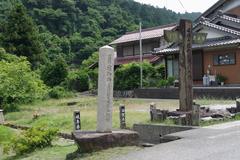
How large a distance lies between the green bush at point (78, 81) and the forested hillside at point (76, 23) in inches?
460

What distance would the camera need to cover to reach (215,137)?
32.8 feet

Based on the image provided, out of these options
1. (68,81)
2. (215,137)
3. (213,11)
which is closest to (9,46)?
(68,81)

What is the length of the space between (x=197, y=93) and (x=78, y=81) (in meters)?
21.5

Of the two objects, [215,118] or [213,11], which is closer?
[215,118]

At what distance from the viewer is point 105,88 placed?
10227 mm

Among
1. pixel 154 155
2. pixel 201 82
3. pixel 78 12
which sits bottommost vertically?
pixel 154 155

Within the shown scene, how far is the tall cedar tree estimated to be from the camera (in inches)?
1702

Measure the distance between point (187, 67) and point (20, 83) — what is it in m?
17.1

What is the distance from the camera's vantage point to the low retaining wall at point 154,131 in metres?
12.0

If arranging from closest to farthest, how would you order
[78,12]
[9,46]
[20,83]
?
[20,83], [9,46], [78,12]

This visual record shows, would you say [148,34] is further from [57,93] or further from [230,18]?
[230,18]

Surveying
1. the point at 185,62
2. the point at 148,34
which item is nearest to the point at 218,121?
the point at 185,62

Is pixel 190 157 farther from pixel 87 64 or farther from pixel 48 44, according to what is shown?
pixel 48 44

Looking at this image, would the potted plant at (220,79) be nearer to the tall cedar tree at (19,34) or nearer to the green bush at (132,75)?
the green bush at (132,75)
